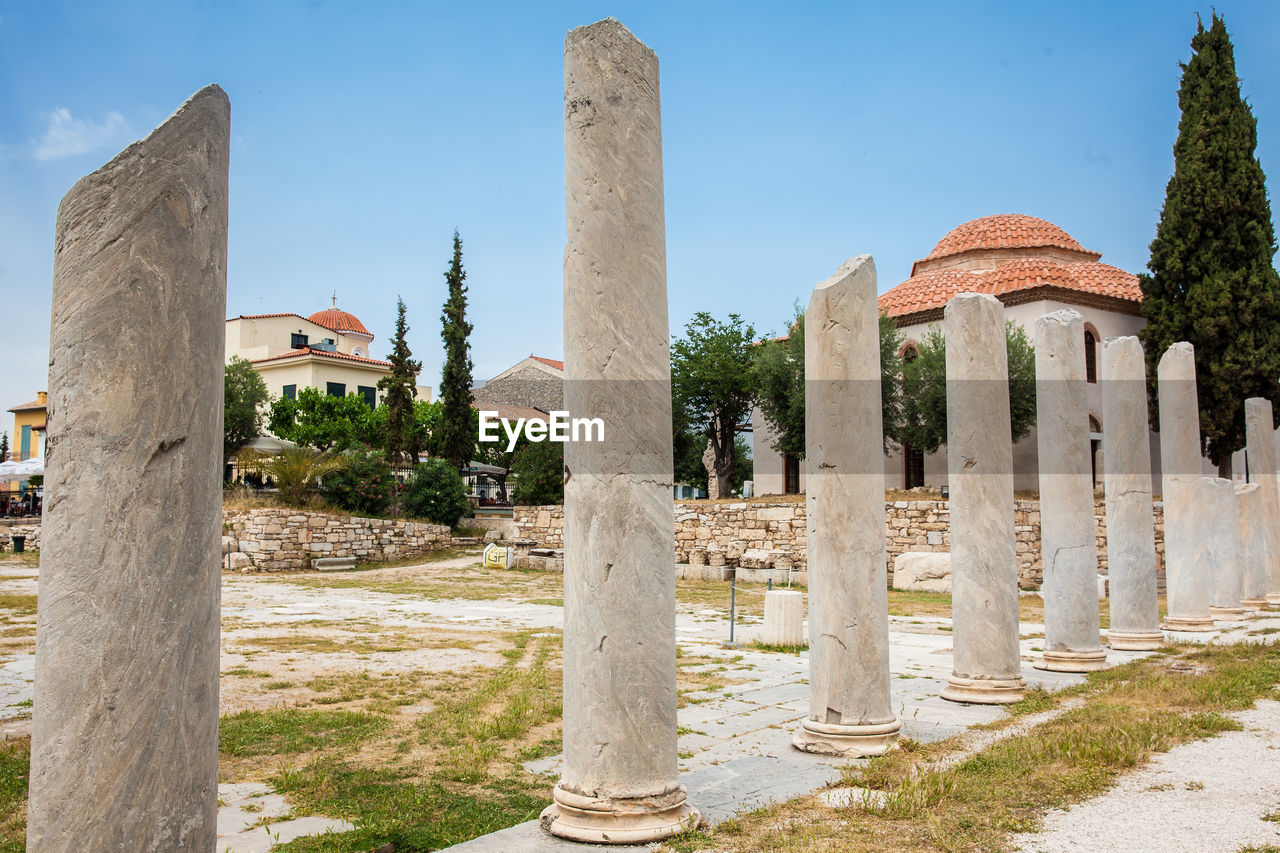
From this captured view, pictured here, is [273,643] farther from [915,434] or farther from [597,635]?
[915,434]

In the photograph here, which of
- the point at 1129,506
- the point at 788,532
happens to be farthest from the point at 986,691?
the point at 788,532

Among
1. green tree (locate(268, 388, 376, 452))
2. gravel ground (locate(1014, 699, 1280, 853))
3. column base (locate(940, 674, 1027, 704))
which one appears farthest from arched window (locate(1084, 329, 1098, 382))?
green tree (locate(268, 388, 376, 452))

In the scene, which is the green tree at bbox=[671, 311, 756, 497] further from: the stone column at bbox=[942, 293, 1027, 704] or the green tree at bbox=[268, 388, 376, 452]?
the stone column at bbox=[942, 293, 1027, 704]

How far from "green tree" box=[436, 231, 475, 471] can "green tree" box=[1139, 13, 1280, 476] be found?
22682mm

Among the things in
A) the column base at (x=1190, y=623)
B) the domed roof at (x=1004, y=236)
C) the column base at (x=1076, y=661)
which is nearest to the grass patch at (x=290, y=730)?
the column base at (x=1076, y=661)

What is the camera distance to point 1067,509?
32.4 ft

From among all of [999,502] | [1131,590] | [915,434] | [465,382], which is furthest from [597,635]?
[465,382]

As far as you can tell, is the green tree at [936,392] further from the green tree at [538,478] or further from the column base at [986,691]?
the column base at [986,691]

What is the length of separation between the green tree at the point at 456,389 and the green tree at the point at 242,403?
8.90 metres

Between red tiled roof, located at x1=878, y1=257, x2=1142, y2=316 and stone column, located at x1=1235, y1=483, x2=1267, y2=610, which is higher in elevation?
red tiled roof, located at x1=878, y1=257, x2=1142, y2=316

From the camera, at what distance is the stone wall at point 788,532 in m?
21.0

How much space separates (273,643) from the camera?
1139 cm

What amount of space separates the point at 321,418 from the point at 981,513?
40493 mm

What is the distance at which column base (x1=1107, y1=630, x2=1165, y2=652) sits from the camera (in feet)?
37.3
